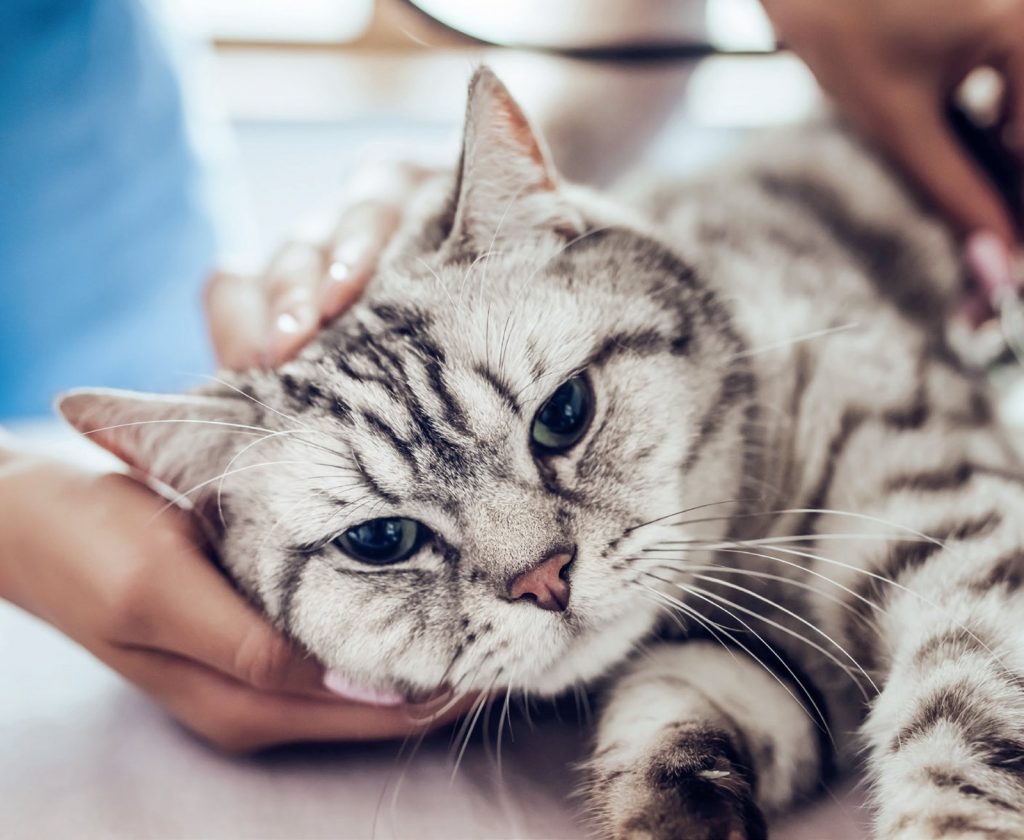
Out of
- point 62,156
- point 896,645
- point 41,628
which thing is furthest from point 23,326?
point 896,645

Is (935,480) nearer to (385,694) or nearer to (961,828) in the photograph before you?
(961,828)

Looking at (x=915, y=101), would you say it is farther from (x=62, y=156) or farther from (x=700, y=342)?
(x=62, y=156)

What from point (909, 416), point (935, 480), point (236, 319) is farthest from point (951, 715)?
point (236, 319)

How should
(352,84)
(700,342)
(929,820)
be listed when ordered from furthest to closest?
(352,84), (700,342), (929,820)

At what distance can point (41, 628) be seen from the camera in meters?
1.12

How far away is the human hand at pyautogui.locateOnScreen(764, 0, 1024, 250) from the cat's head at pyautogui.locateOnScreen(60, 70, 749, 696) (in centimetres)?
53

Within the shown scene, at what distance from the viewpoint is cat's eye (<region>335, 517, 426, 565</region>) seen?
2.74 ft

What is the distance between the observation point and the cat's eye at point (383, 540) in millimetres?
836

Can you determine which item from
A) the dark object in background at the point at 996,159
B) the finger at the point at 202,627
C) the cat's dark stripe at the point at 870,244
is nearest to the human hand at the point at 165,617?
the finger at the point at 202,627

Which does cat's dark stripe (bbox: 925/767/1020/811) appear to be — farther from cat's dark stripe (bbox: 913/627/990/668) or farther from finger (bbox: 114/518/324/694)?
finger (bbox: 114/518/324/694)

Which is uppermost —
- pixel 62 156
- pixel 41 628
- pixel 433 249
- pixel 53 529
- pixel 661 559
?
pixel 62 156

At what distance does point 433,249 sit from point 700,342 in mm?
313

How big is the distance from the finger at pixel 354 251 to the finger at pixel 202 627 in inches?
12.6

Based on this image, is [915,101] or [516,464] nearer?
[516,464]
